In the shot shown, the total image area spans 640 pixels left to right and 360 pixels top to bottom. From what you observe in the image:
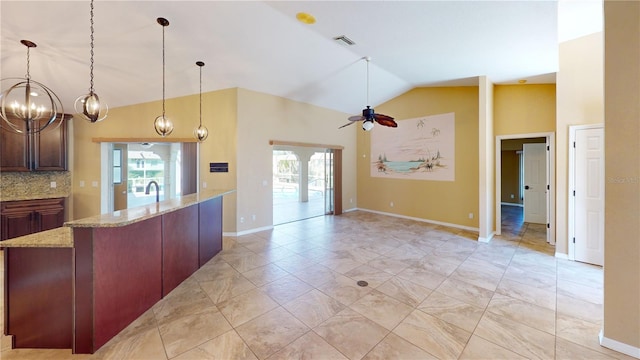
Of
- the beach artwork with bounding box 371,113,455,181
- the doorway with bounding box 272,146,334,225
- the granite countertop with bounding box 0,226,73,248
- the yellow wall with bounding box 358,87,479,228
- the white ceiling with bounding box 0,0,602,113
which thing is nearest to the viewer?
the granite countertop with bounding box 0,226,73,248

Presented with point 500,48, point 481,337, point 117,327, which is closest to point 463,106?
point 500,48

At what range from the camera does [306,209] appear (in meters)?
8.43

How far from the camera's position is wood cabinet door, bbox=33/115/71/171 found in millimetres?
4441

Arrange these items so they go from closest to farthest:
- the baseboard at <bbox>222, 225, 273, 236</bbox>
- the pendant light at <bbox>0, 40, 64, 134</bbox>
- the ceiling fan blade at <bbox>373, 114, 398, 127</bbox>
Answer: the pendant light at <bbox>0, 40, 64, 134</bbox> < the ceiling fan blade at <bbox>373, 114, 398, 127</bbox> < the baseboard at <bbox>222, 225, 273, 236</bbox>

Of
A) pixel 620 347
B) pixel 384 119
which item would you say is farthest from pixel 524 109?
pixel 620 347

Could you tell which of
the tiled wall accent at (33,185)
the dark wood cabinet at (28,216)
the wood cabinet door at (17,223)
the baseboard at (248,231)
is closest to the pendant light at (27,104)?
the tiled wall accent at (33,185)

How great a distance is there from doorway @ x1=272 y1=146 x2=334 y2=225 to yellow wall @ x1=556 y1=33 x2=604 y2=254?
5.03 m

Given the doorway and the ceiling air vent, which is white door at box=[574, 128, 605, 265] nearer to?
the ceiling air vent

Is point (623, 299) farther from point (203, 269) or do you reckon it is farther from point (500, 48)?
point (203, 269)

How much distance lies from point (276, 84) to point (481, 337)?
5.17 meters

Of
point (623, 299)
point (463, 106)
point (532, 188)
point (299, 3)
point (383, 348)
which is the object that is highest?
point (299, 3)

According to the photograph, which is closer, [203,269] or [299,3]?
[299,3]

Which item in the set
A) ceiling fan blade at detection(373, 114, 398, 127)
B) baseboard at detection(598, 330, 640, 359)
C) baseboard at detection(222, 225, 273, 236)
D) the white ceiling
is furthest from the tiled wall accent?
baseboard at detection(598, 330, 640, 359)

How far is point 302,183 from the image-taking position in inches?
399
